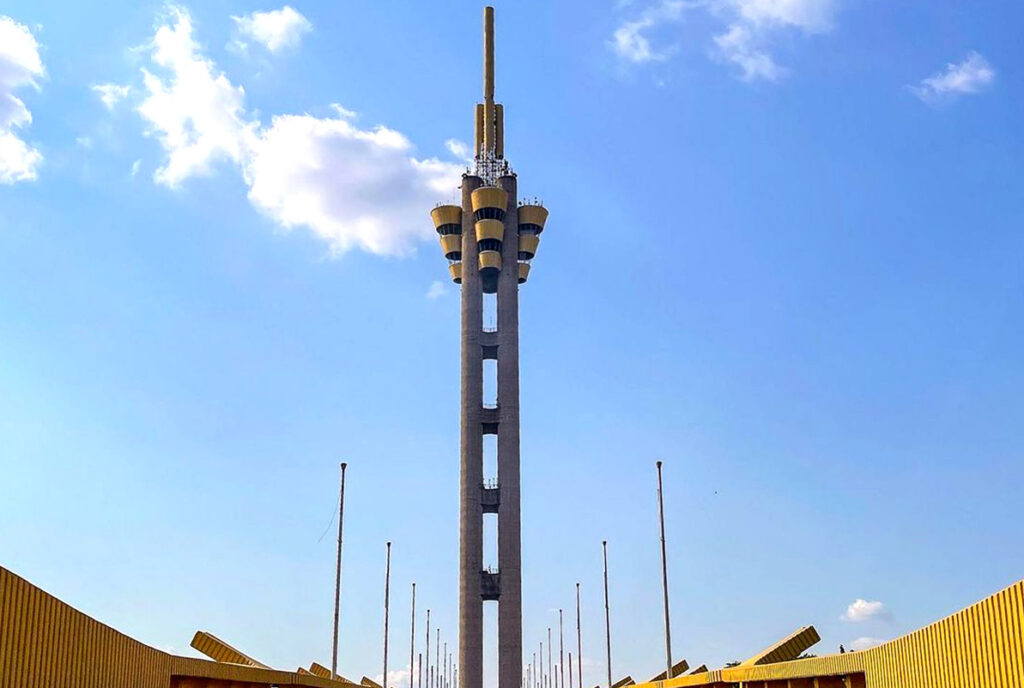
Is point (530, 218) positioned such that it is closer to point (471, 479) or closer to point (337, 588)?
point (471, 479)

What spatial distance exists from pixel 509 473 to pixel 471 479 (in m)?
3.72

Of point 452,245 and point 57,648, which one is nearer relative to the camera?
point 57,648

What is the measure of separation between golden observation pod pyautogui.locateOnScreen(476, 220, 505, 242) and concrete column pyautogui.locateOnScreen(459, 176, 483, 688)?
172 centimetres

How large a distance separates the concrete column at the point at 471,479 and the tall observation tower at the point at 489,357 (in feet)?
0.31

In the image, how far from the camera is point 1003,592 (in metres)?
22.7

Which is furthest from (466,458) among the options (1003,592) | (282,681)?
(1003,592)

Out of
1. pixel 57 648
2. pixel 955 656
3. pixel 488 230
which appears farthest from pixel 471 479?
pixel 955 656

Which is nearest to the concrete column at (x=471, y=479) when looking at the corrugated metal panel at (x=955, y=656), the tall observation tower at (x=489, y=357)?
the tall observation tower at (x=489, y=357)

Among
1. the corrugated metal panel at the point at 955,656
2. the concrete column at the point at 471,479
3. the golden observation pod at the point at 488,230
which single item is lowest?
the corrugated metal panel at the point at 955,656

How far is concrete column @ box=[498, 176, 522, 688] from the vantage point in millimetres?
106000

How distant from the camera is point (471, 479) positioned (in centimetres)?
11050

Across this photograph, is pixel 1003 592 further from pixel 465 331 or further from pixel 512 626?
pixel 465 331

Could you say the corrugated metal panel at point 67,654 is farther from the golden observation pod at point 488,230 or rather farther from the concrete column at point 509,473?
the golden observation pod at point 488,230

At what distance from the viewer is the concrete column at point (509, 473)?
106m
